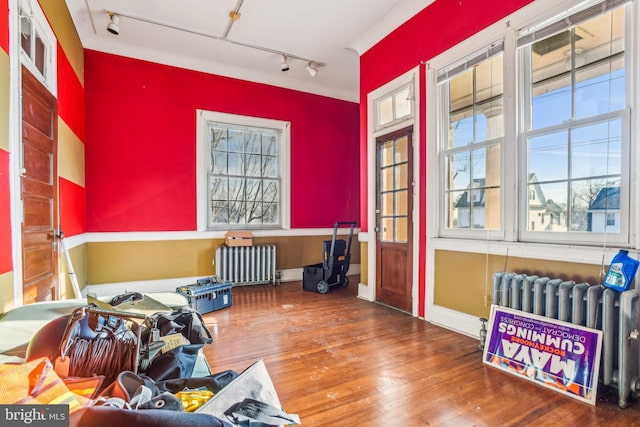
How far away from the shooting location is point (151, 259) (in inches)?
198

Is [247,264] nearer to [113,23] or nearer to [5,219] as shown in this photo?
[5,219]

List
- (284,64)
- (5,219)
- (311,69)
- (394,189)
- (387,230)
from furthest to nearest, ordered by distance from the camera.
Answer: (311,69) → (284,64) → (387,230) → (394,189) → (5,219)

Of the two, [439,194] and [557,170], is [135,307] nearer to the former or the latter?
[439,194]

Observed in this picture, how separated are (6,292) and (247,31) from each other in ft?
12.8

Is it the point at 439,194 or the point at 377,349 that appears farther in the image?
the point at 439,194

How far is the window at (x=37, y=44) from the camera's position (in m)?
2.55

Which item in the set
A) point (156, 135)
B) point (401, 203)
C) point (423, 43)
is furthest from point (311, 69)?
point (401, 203)

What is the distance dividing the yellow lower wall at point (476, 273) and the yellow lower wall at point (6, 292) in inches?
140

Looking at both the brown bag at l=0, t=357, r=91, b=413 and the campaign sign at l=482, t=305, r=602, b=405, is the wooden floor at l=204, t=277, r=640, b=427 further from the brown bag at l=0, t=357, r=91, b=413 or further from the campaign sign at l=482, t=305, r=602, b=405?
the brown bag at l=0, t=357, r=91, b=413

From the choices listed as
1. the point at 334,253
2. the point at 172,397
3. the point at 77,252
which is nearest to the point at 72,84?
the point at 77,252

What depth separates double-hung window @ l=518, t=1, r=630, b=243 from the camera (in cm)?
232

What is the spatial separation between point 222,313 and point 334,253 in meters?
1.95

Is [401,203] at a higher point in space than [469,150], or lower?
lower

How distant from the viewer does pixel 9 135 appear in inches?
88.2
